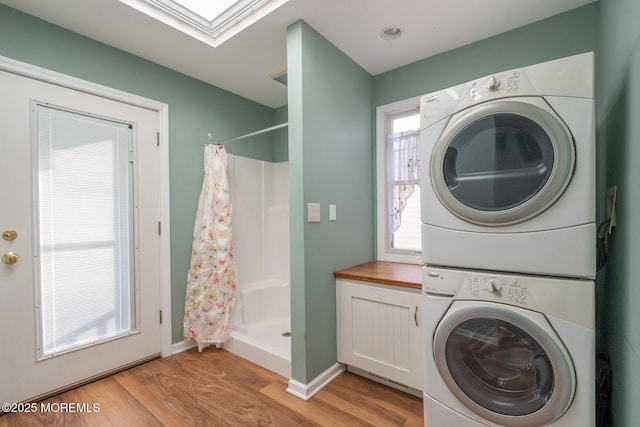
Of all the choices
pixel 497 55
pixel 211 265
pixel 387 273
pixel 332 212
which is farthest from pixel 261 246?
pixel 497 55

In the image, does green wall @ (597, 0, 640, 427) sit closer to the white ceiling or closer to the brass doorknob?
the white ceiling

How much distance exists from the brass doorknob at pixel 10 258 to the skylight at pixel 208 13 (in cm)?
155

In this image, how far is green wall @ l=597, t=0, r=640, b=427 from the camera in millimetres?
890

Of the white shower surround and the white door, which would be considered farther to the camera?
the white shower surround

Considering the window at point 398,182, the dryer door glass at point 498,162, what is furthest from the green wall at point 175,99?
the dryer door glass at point 498,162

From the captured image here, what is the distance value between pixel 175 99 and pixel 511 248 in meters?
2.52

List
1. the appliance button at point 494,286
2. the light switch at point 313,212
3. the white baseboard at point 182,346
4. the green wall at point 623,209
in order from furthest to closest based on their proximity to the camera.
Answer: the white baseboard at point 182,346 < the light switch at point 313,212 < the appliance button at point 494,286 < the green wall at point 623,209

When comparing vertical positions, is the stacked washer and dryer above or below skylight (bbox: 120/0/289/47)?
below

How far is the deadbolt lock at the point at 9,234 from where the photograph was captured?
1.57 m

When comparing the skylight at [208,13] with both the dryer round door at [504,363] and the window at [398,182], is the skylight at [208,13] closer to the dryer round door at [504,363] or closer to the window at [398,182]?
the window at [398,182]

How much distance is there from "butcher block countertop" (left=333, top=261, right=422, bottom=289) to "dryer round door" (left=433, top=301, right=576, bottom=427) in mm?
419

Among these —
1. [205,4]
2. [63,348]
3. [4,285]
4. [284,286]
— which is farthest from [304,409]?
[205,4]

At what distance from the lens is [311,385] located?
174 cm

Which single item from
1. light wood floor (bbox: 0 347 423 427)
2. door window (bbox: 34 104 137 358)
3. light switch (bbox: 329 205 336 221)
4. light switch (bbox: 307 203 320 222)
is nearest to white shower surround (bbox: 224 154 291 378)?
light wood floor (bbox: 0 347 423 427)
